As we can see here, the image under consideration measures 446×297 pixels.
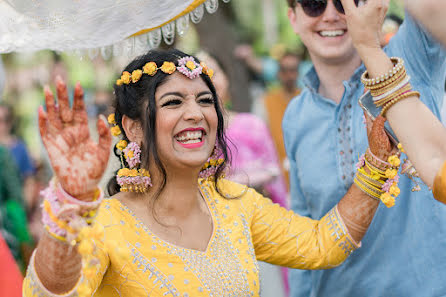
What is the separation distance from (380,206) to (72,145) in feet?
5.23

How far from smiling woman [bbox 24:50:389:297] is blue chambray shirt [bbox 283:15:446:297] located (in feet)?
0.72

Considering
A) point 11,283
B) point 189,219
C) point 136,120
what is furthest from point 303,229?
point 11,283

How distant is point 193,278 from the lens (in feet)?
7.73

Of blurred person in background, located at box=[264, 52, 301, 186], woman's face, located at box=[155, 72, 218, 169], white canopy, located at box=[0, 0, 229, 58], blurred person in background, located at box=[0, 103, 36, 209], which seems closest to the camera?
white canopy, located at box=[0, 0, 229, 58]

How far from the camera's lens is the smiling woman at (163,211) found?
1.95 metres

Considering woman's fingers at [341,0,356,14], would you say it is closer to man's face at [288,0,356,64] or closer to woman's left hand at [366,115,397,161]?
woman's left hand at [366,115,397,161]

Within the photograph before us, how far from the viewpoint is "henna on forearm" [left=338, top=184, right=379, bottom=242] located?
Answer: 8.76ft

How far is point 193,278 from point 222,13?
7619mm

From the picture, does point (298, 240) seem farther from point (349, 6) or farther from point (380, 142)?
point (349, 6)

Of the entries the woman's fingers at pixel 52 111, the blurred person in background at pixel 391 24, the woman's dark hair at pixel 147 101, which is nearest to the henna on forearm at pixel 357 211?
the woman's dark hair at pixel 147 101

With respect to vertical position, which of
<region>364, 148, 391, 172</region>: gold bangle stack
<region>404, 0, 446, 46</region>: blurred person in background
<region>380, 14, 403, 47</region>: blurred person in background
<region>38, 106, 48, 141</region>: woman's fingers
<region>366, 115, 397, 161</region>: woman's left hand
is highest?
<region>404, 0, 446, 46</region>: blurred person in background

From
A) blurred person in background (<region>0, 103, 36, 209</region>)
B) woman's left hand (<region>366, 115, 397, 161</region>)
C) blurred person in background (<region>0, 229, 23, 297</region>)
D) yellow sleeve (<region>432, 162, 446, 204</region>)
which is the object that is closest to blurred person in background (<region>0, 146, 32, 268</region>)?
blurred person in background (<region>0, 103, 36, 209</region>)

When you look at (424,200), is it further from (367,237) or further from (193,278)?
(193,278)

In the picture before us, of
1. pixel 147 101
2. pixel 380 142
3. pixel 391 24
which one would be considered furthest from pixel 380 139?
pixel 391 24
